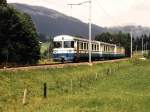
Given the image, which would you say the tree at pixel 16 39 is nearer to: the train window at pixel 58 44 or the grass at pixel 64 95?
the train window at pixel 58 44

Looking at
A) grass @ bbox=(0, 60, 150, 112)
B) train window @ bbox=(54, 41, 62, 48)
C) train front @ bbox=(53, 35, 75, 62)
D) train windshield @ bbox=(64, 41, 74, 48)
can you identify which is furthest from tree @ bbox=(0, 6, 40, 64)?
grass @ bbox=(0, 60, 150, 112)

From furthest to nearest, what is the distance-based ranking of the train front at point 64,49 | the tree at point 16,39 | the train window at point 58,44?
the tree at point 16,39
the train window at point 58,44
the train front at point 64,49

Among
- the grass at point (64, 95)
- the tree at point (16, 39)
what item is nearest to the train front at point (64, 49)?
the tree at point (16, 39)

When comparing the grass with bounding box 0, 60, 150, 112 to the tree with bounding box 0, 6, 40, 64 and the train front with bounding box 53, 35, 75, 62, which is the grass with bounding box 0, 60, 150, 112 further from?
the tree with bounding box 0, 6, 40, 64

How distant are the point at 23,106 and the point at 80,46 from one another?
39.2 m

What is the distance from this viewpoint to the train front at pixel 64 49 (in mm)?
61844

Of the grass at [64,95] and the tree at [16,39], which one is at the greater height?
the tree at [16,39]

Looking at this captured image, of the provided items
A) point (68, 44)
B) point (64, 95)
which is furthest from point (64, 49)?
point (64, 95)

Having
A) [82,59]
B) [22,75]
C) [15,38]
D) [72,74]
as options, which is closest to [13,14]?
[15,38]

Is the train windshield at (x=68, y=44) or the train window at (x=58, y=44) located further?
the train window at (x=58, y=44)

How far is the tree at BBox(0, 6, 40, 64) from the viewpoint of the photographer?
74.5m

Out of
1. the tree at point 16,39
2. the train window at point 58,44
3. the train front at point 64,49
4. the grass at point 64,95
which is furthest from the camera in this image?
the tree at point 16,39

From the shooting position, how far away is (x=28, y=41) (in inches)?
3152

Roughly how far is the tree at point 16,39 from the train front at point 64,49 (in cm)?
1255
